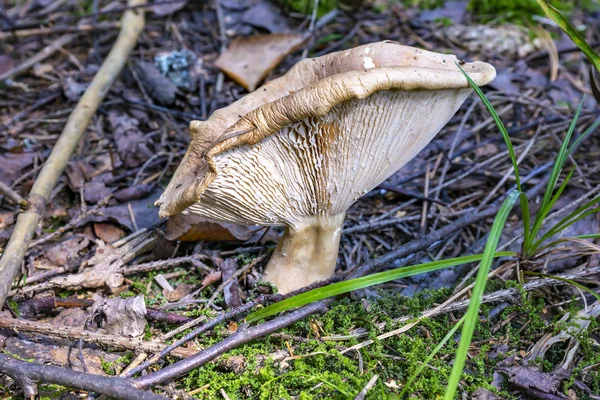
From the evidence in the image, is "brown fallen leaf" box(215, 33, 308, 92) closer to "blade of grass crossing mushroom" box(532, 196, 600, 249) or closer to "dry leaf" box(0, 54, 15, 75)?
"dry leaf" box(0, 54, 15, 75)

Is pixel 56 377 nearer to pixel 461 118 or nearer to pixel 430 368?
pixel 430 368

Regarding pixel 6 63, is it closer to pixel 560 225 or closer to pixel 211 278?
pixel 211 278

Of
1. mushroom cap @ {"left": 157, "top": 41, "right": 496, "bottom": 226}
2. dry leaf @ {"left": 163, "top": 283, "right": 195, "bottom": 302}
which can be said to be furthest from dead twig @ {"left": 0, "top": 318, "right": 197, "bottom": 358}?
mushroom cap @ {"left": 157, "top": 41, "right": 496, "bottom": 226}

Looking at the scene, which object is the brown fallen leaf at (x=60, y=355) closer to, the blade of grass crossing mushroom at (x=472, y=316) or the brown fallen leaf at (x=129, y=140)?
the blade of grass crossing mushroom at (x=472, y=316)

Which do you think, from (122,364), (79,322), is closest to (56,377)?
(122,364)

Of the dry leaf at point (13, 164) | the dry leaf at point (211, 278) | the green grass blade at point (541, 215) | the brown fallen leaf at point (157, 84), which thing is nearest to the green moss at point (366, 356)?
the green grass blade at point (541, 215)

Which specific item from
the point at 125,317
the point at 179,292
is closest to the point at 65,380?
the point at 125,317
